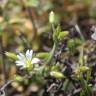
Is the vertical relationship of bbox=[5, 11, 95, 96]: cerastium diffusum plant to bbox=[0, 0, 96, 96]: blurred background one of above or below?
below

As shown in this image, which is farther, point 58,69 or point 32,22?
point 32,22

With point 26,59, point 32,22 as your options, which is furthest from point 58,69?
point 32,22

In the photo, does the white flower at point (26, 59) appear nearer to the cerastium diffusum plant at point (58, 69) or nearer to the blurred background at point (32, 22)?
the cerastium diffusum plant at point (58, 69)

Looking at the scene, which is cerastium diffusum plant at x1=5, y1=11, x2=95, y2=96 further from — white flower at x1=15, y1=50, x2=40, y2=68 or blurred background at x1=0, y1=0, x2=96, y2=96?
blurred background at x1=0, y1=0, x2=96, y2=96

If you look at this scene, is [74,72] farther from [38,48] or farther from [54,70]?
[38,48]

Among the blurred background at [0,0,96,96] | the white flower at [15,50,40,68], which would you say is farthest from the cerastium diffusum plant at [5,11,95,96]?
the blurred background at [0,0,96,96]

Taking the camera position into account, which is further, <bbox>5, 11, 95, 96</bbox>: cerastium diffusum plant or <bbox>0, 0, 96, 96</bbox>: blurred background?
<bbox>0, 0, 96, 96</bbox>: blurred background

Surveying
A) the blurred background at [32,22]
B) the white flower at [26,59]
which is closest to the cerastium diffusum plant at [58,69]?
the white flower at [26,59]

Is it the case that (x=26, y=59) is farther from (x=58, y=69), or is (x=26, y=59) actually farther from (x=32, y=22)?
(x=32, y=22)

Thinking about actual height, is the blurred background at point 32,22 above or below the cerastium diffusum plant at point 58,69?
above
